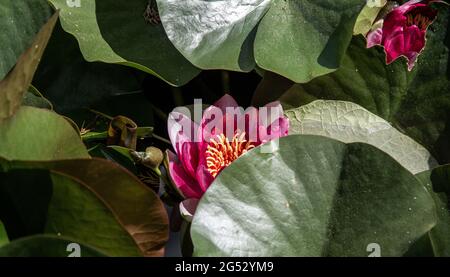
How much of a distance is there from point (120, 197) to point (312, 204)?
0.60ft

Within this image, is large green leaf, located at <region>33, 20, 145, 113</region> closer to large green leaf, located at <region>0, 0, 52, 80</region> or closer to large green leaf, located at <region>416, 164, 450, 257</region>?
large green leaf, located at <region>0, 0, 52, 80</region>

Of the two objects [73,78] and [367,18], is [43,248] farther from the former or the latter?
[367,18]

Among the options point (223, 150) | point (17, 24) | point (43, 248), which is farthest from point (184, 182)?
point (17, 24)

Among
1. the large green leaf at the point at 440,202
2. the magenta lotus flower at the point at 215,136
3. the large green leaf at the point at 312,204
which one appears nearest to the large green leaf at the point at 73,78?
the magenta lotus flower at the point at 215,136

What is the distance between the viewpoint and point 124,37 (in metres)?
0.84

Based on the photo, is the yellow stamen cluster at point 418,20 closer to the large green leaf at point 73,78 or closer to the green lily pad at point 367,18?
the green lily pad at point 367,18

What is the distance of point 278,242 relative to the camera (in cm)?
67

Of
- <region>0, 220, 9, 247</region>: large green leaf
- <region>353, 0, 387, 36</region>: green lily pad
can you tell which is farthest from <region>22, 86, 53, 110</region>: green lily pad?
<region>353, 0, 387, 36</region>: green lily pad

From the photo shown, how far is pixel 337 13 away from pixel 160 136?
27 cm

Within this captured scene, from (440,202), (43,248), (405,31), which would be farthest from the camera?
(405,31)

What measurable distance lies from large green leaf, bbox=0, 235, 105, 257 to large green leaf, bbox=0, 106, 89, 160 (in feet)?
0.34

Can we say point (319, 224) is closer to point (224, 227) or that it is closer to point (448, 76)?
point (224, 227)

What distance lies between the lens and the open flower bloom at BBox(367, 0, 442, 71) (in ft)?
2.64
